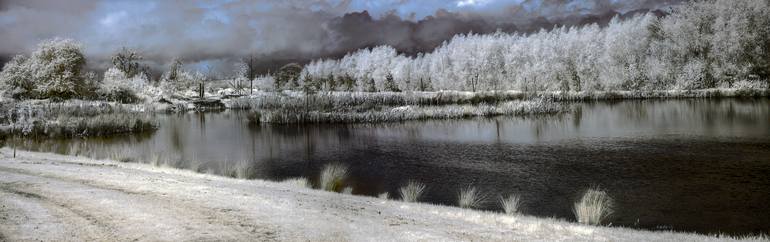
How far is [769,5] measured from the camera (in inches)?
2346

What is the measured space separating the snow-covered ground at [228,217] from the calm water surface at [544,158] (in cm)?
284

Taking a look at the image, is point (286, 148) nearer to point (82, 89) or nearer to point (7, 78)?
point (82, 89)

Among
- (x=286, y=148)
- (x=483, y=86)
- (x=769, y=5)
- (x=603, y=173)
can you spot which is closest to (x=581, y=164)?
(x=603, y=173)

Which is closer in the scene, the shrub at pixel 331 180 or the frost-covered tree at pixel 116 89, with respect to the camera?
the shrub at pixel 331 180

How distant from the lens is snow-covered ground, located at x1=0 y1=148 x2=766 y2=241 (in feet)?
24.0

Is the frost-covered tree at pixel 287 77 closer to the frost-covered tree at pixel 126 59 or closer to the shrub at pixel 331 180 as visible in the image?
the frost-covered tree at pixel 126 59

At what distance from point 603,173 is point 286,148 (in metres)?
13.6

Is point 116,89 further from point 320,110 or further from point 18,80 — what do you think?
point 320,110

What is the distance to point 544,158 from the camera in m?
18.6

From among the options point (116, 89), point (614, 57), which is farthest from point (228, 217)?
point (614, 57)

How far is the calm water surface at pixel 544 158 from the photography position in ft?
39.5

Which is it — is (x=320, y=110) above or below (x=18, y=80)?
below

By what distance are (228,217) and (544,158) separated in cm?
1318

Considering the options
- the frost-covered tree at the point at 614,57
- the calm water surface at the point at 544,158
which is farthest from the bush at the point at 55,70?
the frost-covered tree at the point at 614,57
